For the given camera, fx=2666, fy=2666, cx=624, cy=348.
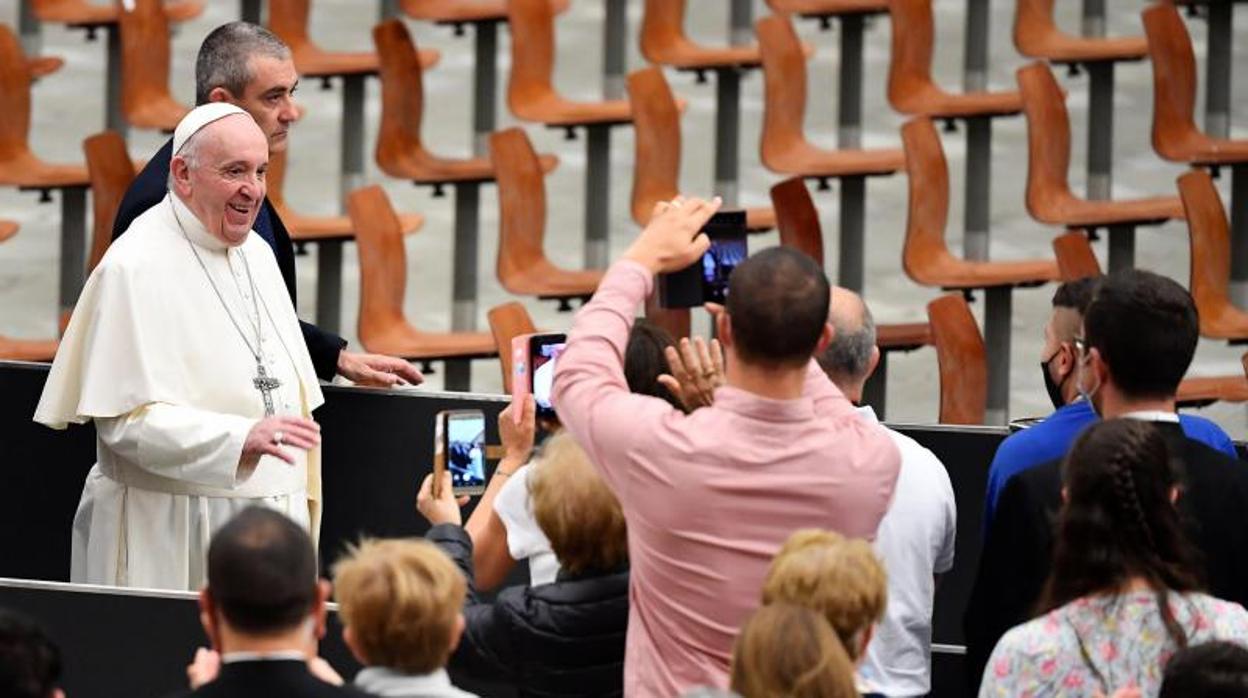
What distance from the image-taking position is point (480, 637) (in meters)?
3.14

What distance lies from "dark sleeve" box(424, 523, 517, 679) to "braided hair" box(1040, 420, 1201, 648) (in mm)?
636

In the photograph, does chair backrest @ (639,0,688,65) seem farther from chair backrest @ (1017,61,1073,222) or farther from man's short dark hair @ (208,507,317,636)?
man's short dark hair @ (208,507,317,636)

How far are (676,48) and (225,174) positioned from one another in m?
3.35

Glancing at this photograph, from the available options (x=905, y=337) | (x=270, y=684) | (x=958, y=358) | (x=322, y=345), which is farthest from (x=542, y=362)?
(x=905, y=337)

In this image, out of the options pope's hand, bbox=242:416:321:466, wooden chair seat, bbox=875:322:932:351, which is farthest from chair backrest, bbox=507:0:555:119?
pope's hand, bbox=242:416:321:466

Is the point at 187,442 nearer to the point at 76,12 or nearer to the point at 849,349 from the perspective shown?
the point at 849,349

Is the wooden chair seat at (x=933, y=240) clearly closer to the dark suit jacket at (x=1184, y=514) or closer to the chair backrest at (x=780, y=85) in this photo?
the chair backrest at (x=780, y=85)

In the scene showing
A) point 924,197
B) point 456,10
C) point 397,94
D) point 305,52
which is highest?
point 456,10

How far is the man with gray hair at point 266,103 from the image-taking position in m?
4.59

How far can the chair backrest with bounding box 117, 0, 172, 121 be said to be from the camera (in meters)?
7.05

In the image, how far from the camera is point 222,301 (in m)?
4.20

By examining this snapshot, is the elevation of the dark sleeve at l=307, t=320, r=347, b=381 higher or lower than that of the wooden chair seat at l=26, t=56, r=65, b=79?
lower

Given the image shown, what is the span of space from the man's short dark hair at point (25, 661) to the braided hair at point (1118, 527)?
108 centimetres

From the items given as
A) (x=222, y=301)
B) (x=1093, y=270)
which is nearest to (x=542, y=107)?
(x=1093, y=270)
